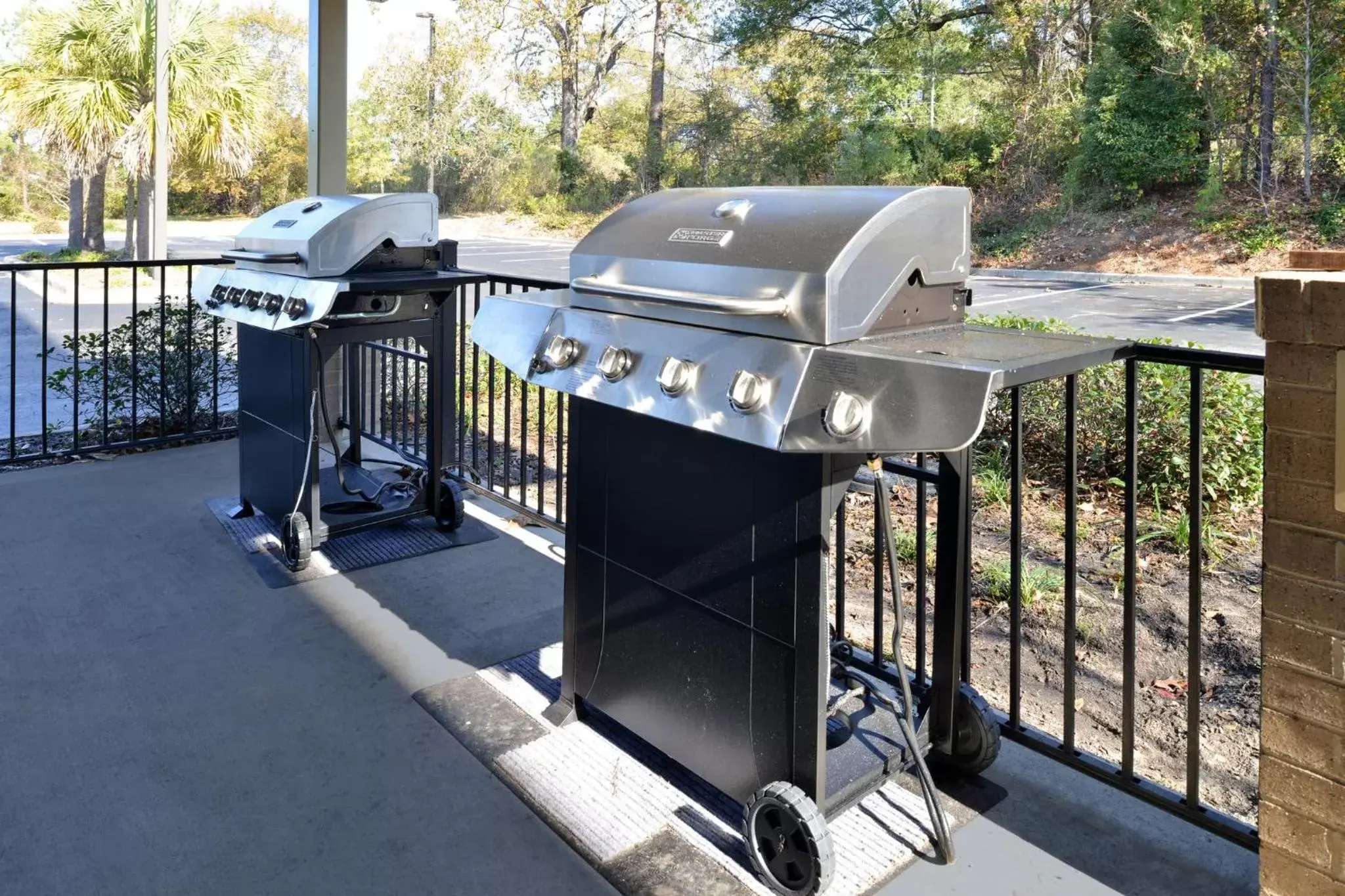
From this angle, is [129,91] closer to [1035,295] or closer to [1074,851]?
[1035,295]

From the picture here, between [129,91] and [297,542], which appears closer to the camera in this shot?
[297,542]

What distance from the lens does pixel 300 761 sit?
1892 mm

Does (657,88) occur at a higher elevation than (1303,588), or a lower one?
higher

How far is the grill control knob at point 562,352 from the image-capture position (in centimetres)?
164

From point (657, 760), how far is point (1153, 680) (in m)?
1.36

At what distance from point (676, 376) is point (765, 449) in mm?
168

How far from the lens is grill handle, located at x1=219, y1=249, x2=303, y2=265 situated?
277 cm

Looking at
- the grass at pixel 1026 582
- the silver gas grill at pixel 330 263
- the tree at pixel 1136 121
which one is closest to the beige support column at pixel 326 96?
the silver gas grill at pixel 330 263

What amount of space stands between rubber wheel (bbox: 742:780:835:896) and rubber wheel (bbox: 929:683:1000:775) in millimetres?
391

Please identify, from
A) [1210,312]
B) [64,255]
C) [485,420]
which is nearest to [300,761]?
[485,420]

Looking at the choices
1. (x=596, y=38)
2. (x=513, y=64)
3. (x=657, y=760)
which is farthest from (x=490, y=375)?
(x=513, y=64)

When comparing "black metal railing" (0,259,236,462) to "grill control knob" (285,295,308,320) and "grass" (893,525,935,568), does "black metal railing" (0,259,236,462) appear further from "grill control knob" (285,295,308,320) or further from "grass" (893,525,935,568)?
"grass" (893,525,935,568)

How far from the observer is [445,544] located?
311cm

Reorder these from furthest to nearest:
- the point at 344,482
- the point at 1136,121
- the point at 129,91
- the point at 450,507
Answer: the point at 1136,121, the point at 129,91, the point at 344,482, the point at 450,507
